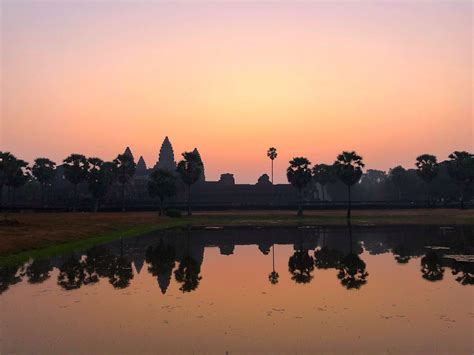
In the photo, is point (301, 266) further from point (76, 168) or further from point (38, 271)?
point (76, 168)

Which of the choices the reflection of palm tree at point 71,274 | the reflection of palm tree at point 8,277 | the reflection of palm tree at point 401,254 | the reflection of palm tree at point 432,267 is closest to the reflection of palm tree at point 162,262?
the reflection of palm tree at point 71,274

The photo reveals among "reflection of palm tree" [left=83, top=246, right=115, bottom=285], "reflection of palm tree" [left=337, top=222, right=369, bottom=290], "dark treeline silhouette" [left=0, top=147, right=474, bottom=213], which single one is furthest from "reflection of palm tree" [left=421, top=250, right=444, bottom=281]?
"dark treeline silhouette" [left=0, top=147, right=474, bottom=213]

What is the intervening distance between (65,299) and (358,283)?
12681 millimetres

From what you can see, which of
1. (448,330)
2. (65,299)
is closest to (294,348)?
(448,330)

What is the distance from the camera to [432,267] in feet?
90.3

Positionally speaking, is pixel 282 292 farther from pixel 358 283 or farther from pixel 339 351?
pixel 339 351

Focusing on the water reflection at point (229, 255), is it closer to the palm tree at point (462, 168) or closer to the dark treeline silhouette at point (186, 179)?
the dark treeline silhouette at point (186, 179)

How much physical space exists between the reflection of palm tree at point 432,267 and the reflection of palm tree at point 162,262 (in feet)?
41.2

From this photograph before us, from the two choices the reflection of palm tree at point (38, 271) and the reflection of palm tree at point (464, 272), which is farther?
the reflection of palm tree at point (38, 271)

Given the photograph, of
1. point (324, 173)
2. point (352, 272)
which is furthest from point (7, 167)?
point (352, 272)

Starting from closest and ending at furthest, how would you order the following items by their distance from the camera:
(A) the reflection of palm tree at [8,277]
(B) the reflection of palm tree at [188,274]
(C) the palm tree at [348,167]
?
(B) the reflection of palm tree at [188,274], (A) the reflection of palm tree at [8,277], (C) the palm tree at [348,167]

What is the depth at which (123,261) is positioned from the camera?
3105 centimetres

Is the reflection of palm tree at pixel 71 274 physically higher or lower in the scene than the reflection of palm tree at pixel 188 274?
higher

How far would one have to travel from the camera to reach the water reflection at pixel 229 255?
24.0 m
